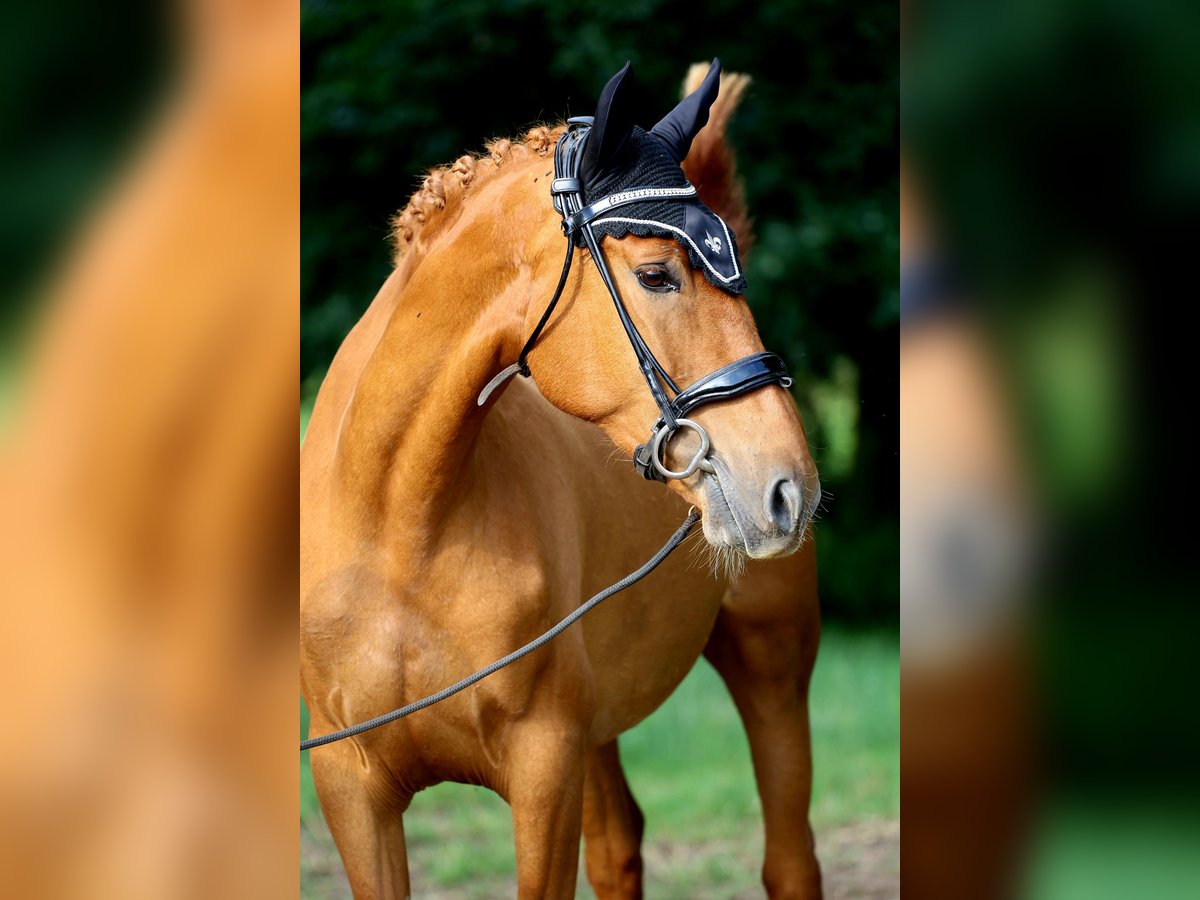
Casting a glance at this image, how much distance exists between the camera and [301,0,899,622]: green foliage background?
20.3 ft

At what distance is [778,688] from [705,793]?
1996 millimetres

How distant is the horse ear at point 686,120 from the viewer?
2.38 m

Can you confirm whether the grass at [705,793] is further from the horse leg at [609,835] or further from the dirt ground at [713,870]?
the horse leg at [609,835]

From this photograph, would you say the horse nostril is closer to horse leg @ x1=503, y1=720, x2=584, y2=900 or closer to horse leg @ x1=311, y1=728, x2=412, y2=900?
horse leg @ x1=503, y1=720, x2=584, y2=900

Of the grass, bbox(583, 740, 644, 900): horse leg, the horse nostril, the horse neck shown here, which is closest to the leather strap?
the horse nostril

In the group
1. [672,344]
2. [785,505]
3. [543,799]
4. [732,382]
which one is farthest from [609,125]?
[543,799]

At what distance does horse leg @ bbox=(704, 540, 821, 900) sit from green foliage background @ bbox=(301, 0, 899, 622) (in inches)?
106

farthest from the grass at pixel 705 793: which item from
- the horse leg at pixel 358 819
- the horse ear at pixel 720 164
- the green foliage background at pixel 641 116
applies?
the horse ear at pixel 720 164

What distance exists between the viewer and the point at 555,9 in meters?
6.13

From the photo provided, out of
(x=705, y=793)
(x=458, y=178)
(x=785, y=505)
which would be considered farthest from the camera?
(x=705, y=793)

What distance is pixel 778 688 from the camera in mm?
3809
